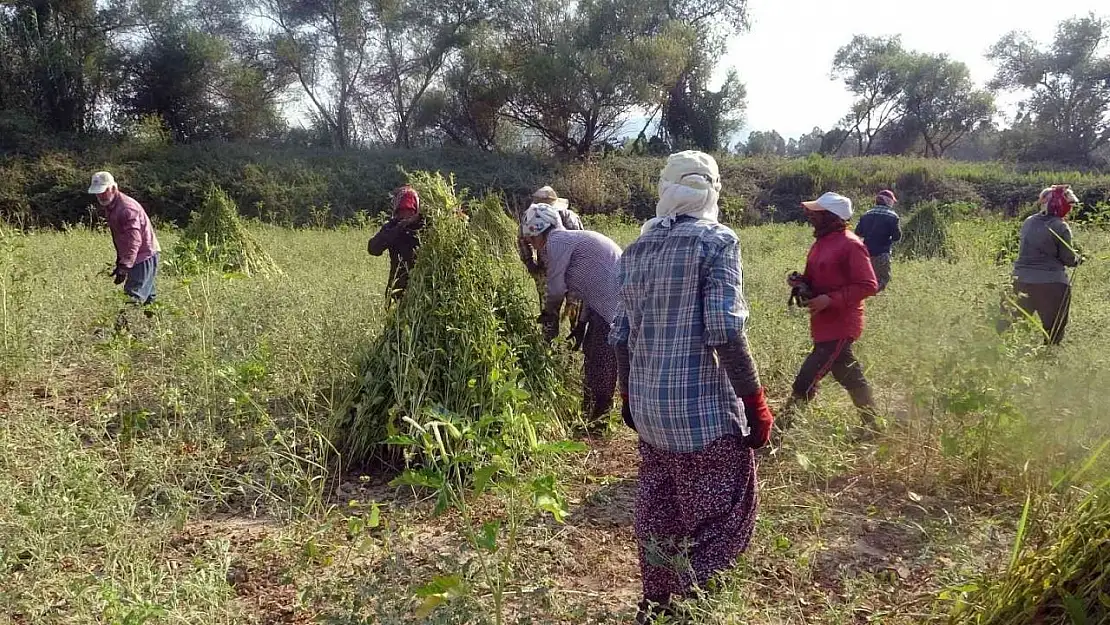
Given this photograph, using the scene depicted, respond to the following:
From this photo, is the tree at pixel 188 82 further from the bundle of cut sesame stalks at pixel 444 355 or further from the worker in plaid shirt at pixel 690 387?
the worker in plaid shirt at pixel 690 387

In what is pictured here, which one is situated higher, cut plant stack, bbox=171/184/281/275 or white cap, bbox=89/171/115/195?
white cap, bbox=89/171/115/195

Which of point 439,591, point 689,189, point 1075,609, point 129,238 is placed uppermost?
point 689,189

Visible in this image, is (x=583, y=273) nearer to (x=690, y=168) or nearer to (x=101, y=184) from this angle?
(x=690, y=168)

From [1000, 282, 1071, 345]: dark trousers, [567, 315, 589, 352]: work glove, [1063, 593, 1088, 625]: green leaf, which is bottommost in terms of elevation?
[1063, 593, 1088, 625]: green leaf

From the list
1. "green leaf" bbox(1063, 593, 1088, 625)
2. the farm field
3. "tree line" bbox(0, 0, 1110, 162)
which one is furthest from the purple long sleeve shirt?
"tree line" bbox(0, 0, 1110, 162)

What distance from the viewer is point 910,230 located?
12156 mm

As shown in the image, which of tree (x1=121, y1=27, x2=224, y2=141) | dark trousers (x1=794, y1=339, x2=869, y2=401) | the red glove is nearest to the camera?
the red glove

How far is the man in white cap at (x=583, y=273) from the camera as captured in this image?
12.6ft

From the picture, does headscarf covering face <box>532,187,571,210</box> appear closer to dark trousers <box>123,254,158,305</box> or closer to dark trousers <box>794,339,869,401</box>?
dark trousers <box>794,339,869,401</box>

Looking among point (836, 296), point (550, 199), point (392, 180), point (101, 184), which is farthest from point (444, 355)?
point (392, 180)

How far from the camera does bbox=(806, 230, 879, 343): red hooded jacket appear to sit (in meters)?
3.52

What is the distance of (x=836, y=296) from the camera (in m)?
3.53

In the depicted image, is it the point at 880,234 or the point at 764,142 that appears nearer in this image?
the point at 880,234

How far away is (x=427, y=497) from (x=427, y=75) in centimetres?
2939
